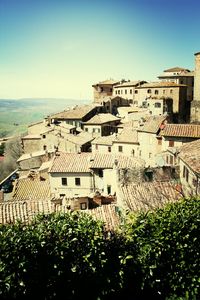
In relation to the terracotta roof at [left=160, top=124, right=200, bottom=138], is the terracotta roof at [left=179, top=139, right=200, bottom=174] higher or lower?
lower

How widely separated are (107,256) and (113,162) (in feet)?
60.3

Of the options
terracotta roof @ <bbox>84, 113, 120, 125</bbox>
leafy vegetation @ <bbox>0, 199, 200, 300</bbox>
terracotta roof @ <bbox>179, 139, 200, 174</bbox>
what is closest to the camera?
leafy vegetation @ <bbox>0, 199, 200, 300</bbox>

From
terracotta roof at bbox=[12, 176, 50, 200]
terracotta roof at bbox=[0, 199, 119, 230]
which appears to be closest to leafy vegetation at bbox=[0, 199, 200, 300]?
terracotta roof at bbox=[0, 199, 119, 230]

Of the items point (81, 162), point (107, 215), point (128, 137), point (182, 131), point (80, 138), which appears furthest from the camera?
point (80, 138)

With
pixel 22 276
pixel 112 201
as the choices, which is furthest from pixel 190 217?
pixel 112 201

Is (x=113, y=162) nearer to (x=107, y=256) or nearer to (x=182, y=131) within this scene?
(x=182, y=131)

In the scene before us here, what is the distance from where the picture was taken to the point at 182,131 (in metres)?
30.8

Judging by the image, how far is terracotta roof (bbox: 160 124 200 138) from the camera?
3025cm

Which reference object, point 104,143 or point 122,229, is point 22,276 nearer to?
point 122,229

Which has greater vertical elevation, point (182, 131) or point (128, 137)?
point (182, 131)

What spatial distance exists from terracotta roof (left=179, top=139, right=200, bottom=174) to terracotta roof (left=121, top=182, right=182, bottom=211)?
75.3 inches

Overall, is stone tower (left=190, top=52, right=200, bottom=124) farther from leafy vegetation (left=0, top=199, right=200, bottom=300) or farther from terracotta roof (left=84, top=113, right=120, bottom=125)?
leafy vegetation (left=0, top=199, right=200, bottom=300)

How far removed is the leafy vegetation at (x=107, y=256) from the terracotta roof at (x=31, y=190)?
16439 mm

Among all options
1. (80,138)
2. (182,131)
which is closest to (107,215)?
(182,131)
